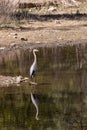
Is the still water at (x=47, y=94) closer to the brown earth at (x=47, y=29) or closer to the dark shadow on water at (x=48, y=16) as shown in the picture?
the brown earth at (x=47, y=29)

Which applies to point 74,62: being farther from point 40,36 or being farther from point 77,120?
point 77,120

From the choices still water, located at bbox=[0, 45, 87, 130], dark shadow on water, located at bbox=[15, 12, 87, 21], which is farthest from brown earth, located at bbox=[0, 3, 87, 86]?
still water, located at bbox=[0, 45, 87, 130]

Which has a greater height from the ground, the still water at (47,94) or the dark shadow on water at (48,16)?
the still water at (47,94)

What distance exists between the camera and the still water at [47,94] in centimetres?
1140

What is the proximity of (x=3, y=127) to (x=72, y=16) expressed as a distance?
17131 millimetres

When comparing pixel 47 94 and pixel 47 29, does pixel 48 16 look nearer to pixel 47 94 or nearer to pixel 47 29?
pixel 47 29

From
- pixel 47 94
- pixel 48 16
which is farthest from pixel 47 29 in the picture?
pixel 47 94

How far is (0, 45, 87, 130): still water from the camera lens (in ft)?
37.4

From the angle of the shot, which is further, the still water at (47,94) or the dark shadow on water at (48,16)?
the dark shadow on water at (48,16)

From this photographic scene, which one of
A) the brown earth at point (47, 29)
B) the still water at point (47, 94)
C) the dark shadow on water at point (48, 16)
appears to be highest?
the still water at point (47, 94)

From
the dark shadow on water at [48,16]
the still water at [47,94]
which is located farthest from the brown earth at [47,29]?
the still water at [47,94]

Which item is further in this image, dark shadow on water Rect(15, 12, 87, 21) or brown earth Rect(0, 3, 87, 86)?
dark shadow on water Rect(15, 12, 87, 21)

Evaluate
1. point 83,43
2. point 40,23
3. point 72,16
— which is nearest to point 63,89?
point 83,43

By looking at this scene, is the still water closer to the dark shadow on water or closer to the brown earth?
the brown earth
